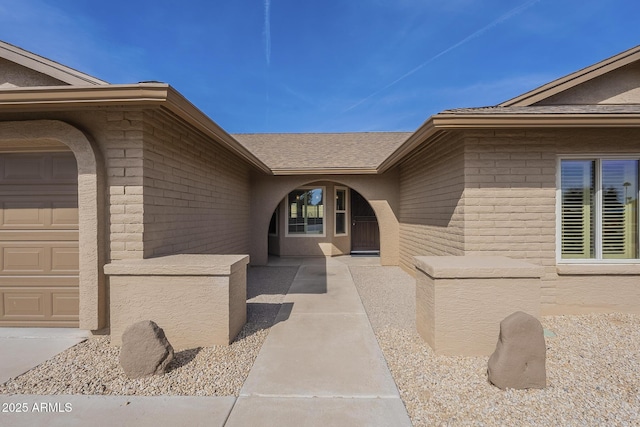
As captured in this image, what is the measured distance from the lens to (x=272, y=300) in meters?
5.61

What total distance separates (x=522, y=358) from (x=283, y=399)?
7.83 feet

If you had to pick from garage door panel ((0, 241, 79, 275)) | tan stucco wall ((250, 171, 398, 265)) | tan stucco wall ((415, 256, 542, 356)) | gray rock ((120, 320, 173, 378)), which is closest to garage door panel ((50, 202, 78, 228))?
garage door panel ((0, 241, 79, 275))

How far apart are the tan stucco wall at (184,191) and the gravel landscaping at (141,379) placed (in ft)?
4.55

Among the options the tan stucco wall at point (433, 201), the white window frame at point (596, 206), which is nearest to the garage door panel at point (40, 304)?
the tan stucco wall at point (433, 201)

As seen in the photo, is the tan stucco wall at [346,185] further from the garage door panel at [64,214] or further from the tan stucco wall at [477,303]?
the tan stucco wall at [477,303]

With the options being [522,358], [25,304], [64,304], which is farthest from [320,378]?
[25,304]

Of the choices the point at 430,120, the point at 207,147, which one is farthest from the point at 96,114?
the point at 430,120

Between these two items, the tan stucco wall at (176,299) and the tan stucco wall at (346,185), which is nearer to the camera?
the tan stucco wall at (176,299)

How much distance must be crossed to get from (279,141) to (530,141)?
33.0 feet

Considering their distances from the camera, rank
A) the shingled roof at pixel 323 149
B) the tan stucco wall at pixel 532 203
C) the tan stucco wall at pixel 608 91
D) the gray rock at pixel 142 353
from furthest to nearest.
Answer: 1. the shingled roof at pixel 323 149
2. the tan stucco wall at pixel 608 91
3. the tan stucco wall at pixel 532 203
4. the gray rock at pixel 142 353

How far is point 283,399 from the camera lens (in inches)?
104

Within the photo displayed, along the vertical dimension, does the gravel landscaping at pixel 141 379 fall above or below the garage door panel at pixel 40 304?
below

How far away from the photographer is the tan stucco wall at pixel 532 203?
4.69 metres

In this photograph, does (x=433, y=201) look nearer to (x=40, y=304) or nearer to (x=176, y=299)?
(x=176, y=299)
